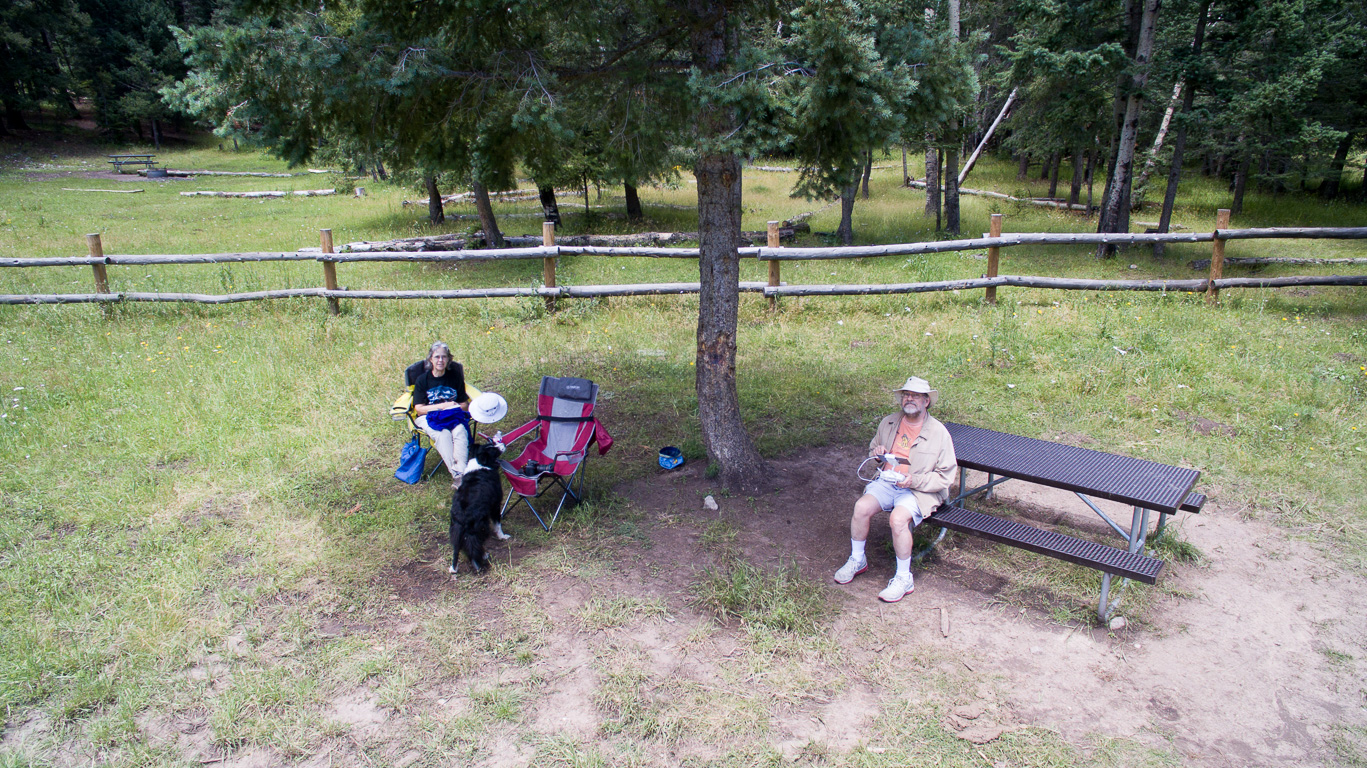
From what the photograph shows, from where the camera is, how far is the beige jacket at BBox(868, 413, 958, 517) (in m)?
4.79

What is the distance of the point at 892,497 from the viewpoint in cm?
488

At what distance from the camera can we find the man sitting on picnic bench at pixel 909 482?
15.5 feet

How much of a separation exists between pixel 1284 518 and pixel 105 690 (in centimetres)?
703

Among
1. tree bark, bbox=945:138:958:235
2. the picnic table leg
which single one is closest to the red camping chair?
the picnic table leg

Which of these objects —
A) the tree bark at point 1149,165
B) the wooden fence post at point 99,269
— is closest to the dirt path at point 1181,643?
the wooden fence post at point 99,269

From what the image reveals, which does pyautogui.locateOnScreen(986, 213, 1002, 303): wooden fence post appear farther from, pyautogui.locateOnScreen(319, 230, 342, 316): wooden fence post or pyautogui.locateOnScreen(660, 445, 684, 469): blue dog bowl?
pyautogui.locateOnScreen(319, 230, 342, 316): wooden fence post

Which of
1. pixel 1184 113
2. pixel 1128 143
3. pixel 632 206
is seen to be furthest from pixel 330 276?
pixel 1184 113

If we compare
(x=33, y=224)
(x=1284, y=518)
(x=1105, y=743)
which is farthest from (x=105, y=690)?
(x=33, y=224)

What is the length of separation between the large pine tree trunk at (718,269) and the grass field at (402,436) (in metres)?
0.63

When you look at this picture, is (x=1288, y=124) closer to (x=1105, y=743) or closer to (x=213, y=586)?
(x=1105, y=743)

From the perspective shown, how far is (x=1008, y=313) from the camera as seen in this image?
10.1 metres

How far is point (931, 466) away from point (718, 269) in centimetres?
189

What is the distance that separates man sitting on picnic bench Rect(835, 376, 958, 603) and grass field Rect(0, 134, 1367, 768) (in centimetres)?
57

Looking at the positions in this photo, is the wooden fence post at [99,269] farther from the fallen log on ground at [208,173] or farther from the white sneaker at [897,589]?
the fallen log on ground at [208,173]
